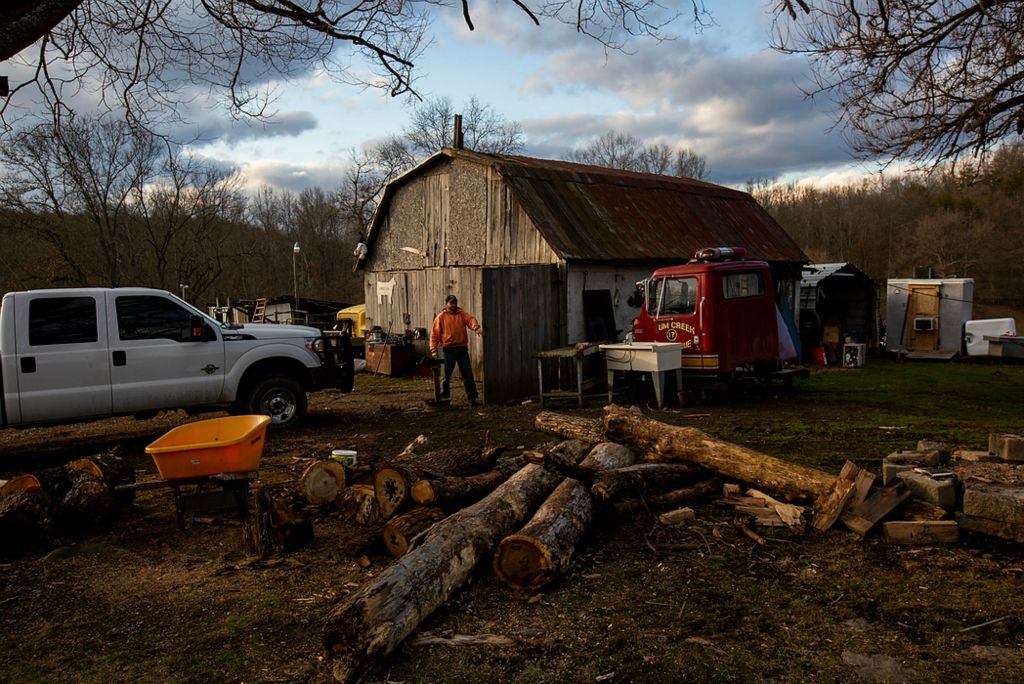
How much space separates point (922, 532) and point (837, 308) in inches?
835

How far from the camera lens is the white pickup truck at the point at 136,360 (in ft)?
30.3

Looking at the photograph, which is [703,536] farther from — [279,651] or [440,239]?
[440,239]

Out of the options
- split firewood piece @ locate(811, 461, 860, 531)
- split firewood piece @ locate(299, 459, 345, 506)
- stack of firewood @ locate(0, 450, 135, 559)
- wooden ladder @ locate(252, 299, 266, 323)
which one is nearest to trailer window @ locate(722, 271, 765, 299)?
split firewood piece @ locate(811, 461, 860, 531)

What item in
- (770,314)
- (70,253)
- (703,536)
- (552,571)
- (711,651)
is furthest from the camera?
(70,253)

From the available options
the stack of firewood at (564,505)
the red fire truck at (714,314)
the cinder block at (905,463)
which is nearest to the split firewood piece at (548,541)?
the stack of firewood at (564,505)

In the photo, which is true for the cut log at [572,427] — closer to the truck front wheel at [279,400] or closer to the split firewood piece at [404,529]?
the split firewood piece at [404,529]

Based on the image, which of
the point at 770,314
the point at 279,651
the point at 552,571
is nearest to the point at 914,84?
the point at 770,314

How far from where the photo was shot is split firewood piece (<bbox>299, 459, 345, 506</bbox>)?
7.00 meters

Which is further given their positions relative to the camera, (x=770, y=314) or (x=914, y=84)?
(x=770, y=314)

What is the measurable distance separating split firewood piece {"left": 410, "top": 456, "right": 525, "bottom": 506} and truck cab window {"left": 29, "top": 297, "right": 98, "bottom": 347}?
6.00 metres

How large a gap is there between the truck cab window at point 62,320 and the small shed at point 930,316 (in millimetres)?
22585

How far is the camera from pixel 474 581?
5.19 m

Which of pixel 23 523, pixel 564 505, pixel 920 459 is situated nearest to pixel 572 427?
pixel 564 505

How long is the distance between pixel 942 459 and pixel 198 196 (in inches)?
1432
